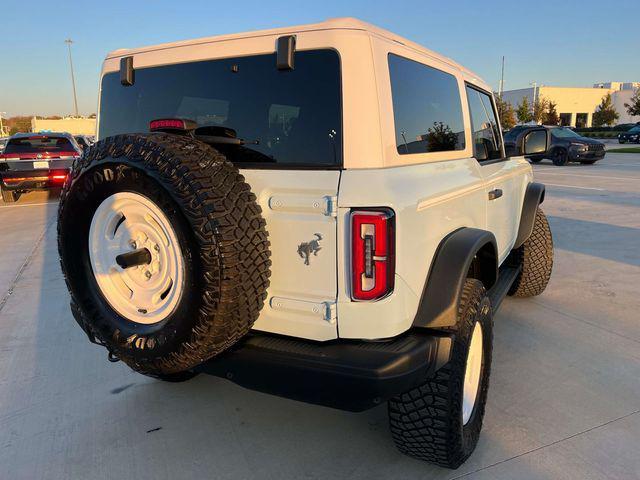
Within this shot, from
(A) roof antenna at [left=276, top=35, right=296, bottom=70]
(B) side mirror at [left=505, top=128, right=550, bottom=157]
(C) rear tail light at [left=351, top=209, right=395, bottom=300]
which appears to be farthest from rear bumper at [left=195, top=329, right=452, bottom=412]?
(B) side mirror at [left=505, top=128, right=550, bottom=157]

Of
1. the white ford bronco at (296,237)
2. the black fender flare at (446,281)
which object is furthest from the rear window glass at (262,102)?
the black fender flare at (446,281)

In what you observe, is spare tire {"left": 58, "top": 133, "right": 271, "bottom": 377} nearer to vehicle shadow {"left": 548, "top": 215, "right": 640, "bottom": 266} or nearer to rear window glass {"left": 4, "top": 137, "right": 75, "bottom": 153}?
vehicle shadow {"left": 548, "top": 215, "right": 640, "bottom": 266}

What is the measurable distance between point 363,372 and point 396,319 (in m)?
0.24

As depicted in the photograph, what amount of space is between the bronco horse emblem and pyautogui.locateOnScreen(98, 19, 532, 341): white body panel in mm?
15

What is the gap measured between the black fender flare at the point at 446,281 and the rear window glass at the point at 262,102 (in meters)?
0.62

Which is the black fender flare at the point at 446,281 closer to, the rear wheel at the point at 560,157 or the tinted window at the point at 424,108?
the tinted window at the point at 424,108

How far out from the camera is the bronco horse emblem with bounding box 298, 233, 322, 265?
193 centimetres

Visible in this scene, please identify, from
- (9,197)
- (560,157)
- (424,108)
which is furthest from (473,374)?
(560,157)

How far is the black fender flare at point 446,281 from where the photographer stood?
202cm

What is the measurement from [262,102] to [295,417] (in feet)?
5.57

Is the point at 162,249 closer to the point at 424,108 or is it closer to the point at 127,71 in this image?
the point at 127,71

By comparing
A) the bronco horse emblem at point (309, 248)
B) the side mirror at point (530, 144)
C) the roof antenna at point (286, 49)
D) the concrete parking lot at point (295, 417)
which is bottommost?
the concrete parking lot at point (295, 417)

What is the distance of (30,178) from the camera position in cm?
1120

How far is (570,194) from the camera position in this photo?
1074cm
